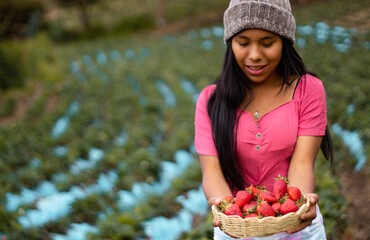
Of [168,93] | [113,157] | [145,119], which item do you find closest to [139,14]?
[168,93]

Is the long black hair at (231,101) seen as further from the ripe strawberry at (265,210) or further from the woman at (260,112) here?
the ripe strawberry at (265,210)

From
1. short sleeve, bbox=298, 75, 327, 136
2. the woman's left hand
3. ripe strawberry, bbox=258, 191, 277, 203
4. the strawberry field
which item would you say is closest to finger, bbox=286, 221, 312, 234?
the woman's left hand

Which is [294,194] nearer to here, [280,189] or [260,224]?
[280,189]

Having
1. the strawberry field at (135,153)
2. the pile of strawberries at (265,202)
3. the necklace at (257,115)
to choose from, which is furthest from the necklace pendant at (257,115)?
the strawberry field at (135,153)

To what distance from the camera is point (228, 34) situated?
1.48 meters

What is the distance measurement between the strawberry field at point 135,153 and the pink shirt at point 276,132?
1.02 metres

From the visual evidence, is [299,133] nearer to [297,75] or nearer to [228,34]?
[297,75]

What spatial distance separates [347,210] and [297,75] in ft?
7.25

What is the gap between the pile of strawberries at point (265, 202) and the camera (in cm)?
121

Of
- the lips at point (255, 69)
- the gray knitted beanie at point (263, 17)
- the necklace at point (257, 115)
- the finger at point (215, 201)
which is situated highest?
the gray knitted beanie at point (263, 17)

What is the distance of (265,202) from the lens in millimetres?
1229

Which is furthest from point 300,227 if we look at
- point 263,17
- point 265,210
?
point 263,17

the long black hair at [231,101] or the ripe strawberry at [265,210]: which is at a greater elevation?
the long black hair at [231,101]

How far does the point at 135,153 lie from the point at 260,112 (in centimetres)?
378
